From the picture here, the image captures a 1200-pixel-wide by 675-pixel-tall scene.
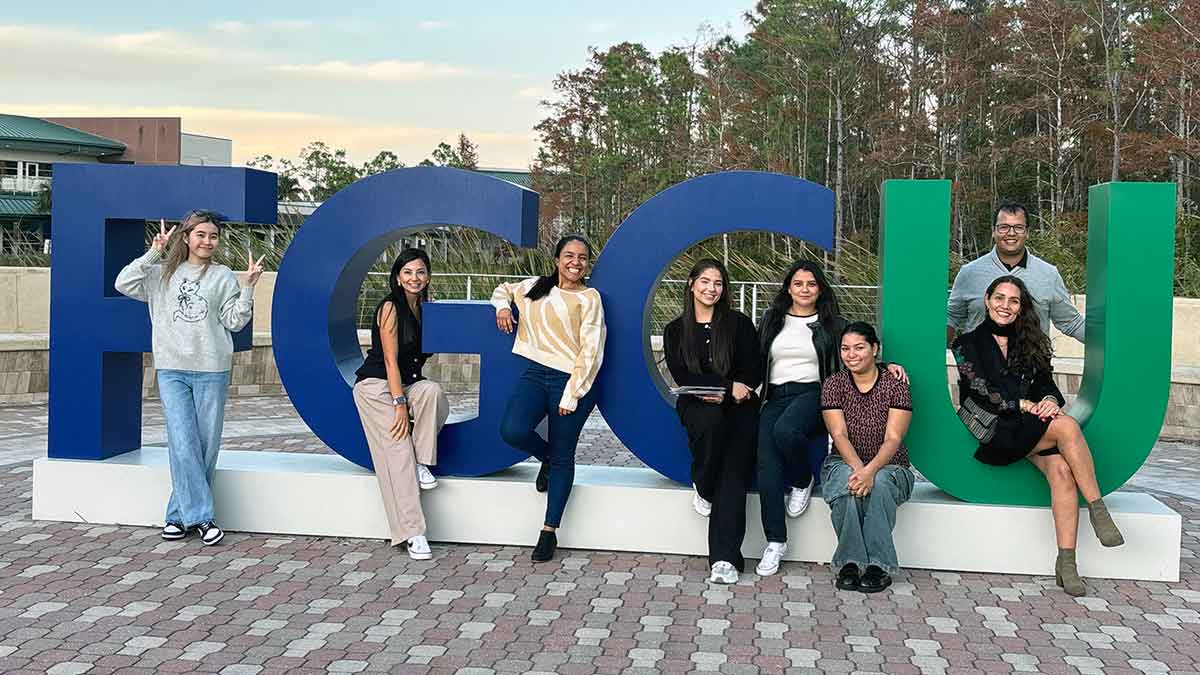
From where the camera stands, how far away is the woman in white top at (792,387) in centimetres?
553

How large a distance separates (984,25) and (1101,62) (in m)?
2.78

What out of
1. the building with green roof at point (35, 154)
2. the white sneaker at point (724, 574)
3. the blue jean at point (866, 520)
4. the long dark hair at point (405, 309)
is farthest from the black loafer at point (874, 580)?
the building with green roof at point (35, 154)

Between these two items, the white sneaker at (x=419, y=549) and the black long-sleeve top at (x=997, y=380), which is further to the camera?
the white sneaker at (x=419, y=549)

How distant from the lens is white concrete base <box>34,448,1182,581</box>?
5.61 meters

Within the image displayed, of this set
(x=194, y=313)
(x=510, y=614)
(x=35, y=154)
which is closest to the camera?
(x=510, y=614)

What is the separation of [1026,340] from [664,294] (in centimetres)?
908

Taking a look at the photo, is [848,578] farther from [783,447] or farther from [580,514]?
[580,514]

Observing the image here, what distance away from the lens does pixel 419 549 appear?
5703mm

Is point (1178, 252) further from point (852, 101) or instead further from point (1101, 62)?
point (852, 101)

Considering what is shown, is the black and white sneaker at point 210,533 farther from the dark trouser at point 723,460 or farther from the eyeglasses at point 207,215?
the dark trouser at point 723,460

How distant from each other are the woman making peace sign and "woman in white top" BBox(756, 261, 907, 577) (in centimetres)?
257

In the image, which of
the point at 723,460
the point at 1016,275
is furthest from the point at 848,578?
the point at 1016,275

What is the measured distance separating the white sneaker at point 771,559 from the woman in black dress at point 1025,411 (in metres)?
1.07

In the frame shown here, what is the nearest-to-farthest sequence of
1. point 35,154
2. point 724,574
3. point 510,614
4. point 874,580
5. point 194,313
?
point 510,614, point 874,580, point 724,574, point 194,313, point 35,154
